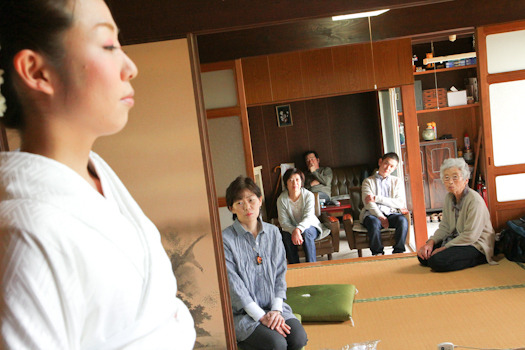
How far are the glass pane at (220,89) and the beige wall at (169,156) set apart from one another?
2105mm

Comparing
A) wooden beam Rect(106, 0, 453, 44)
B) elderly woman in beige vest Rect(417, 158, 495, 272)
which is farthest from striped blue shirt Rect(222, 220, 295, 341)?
elderly woman in beige vest Rect(417, 158, 495, 272)

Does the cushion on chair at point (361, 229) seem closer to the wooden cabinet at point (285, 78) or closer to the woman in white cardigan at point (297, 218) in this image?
the woman in white cardigan at point (297, 218)

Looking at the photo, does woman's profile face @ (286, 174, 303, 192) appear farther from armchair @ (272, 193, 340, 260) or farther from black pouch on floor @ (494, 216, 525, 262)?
black pouch on floor @ (494, 216, 525, 262)

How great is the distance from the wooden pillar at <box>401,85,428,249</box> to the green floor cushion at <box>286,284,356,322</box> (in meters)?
2.17

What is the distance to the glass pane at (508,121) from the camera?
404cm

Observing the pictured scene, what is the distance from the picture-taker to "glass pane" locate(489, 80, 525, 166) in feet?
13.3

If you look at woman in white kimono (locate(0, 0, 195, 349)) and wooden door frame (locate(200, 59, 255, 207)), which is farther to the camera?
wooden door frame (locate(200, 59, 255, 207))

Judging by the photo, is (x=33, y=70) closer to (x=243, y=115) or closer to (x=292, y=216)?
(x=243, y=115)

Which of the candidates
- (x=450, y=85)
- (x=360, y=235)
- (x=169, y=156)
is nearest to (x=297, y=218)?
(x=360, y=235)

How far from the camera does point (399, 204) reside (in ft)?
17.0

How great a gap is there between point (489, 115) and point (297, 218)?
201cm

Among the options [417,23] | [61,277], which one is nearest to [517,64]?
[417,23]

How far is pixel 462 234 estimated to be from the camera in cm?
369

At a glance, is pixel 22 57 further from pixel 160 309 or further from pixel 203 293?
pixel 203 293
